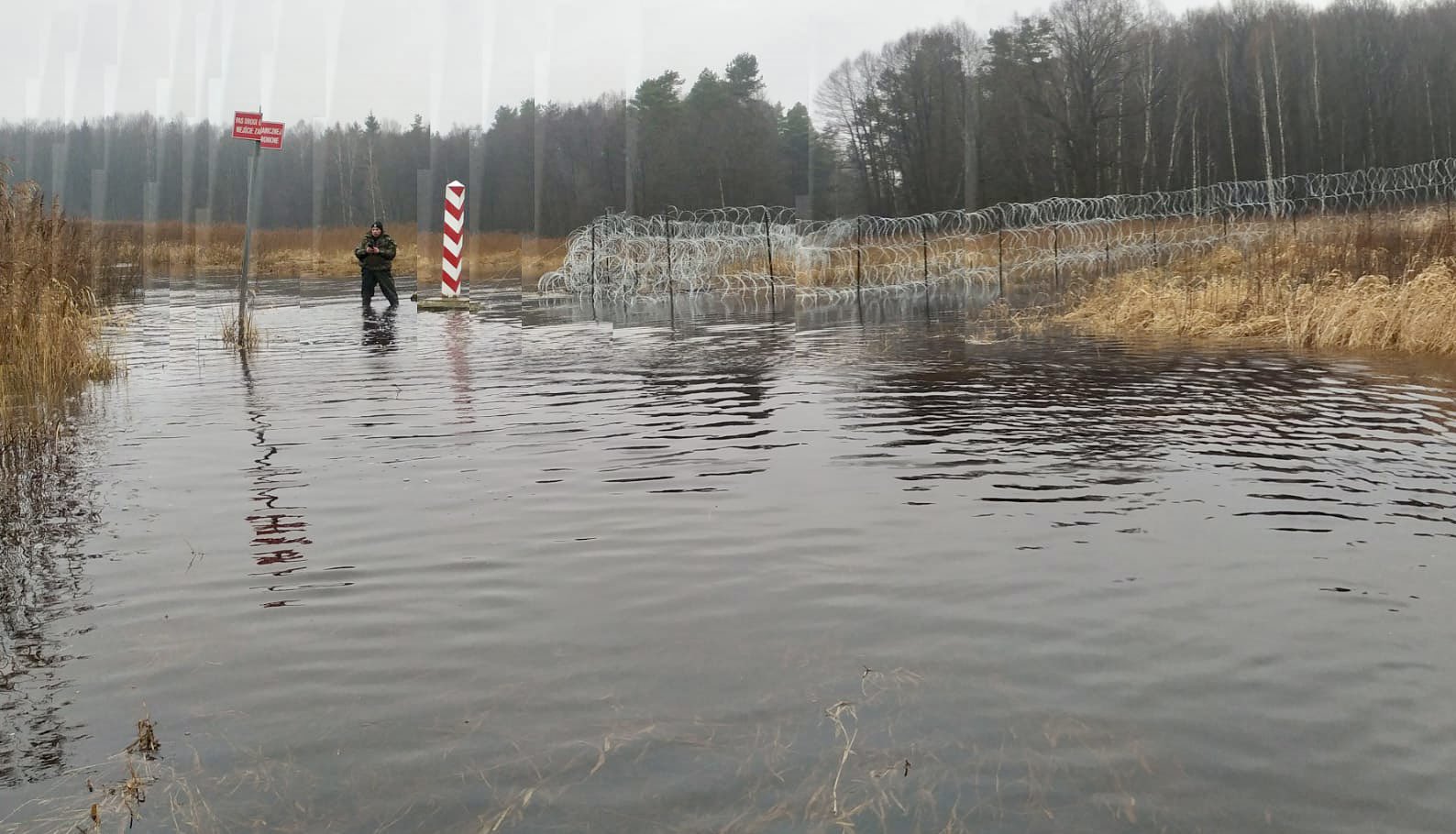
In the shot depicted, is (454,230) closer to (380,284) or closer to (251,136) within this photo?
(380,284)

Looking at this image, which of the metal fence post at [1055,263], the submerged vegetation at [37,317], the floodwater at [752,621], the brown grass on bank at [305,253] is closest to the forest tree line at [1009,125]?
the brown grass on bank at [305,253]

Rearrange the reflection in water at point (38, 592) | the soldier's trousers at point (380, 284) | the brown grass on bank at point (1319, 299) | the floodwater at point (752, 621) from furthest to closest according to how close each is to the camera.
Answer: the soldier's trousers at point (380, 284) < the brown grass on bank at point (1319, 299) < the reflection in water at point (38, 592) < the floodwater at point (752, 621)

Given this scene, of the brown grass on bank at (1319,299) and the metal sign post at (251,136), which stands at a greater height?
the metal sign post at (251,136)

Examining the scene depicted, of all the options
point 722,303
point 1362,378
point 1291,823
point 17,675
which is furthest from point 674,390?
point 722,303

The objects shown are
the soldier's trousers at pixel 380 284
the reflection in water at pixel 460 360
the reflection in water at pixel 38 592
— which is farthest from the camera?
the soldier's trousers at pixel 380 284

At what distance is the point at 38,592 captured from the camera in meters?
4.85

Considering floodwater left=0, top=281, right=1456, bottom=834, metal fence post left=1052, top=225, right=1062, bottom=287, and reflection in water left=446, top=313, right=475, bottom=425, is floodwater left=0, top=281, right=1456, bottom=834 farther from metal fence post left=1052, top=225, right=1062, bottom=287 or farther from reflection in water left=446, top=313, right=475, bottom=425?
metal fence post left=1052, top=225, right=1062, bottom=287

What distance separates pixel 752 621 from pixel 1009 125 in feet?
231

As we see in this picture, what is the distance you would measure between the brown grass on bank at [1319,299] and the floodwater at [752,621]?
12.2ft

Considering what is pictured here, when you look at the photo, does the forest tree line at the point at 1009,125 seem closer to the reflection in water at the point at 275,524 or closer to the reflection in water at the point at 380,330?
the reflection in water at the point at 380,330

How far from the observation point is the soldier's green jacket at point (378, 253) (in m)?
23.5

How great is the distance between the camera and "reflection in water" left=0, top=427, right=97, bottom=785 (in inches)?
132

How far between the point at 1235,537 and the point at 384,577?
11.3 feet

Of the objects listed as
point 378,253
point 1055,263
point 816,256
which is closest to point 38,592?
point 378,253
